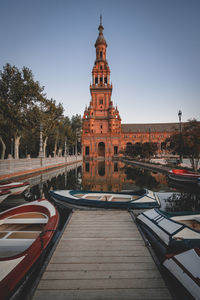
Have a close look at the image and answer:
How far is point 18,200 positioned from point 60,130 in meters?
35.2

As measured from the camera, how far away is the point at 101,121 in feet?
202

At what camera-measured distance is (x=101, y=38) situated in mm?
66375

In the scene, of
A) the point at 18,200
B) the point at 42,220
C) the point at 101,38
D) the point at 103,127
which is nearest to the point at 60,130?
the point at 103,127

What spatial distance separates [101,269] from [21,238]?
2801 millimetres

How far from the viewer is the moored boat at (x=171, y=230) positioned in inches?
135

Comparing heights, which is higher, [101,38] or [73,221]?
[101,38]

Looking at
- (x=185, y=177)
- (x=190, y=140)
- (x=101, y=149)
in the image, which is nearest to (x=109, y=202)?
(x=185, y=177)

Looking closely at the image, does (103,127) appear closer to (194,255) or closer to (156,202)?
(156,202)

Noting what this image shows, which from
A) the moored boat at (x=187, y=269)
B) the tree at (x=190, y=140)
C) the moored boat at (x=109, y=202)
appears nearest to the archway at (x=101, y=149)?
the tree at (x=190, y=140)

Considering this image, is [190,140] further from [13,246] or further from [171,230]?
[13,246]

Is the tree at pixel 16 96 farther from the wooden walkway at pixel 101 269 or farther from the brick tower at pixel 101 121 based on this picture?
the brick tower at pixel 101 121

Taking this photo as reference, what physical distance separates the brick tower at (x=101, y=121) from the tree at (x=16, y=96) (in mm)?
37321

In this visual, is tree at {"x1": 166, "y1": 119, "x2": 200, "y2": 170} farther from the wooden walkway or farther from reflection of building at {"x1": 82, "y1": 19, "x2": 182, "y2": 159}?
reflection of building at {"x1": 82, "y1": 19, "x2": 182, "y2": 159}

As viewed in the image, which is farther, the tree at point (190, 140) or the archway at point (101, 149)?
the archway at point (101, 149)
